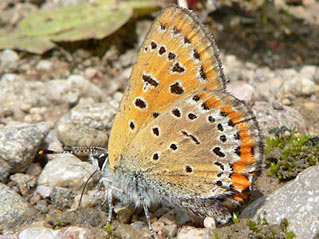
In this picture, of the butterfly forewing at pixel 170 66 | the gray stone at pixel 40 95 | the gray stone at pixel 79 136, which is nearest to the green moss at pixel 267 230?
Result: the butterfly forewing at pixel 170 66

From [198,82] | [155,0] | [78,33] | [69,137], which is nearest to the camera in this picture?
[198,82]

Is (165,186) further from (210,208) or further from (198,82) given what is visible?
(198,82)

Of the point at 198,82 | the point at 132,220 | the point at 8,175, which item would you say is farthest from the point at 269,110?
the point at 8,175

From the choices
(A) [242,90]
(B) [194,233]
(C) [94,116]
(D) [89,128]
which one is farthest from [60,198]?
(A) [242,90]

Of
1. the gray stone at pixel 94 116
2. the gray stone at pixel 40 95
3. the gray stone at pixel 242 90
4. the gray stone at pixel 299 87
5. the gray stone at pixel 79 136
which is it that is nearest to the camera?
the gray stone at pixel 79 136

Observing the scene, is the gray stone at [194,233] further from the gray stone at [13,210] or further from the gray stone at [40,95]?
the gray stone at [40,95]

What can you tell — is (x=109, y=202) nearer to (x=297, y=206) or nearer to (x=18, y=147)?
(x=18, y=147)
